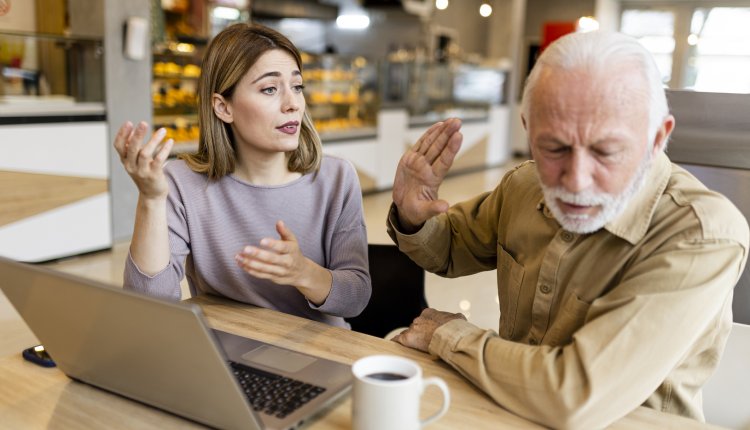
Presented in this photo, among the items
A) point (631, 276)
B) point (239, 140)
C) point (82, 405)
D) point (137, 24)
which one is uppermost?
point (137, 24)

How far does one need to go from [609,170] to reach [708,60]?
12.7 m

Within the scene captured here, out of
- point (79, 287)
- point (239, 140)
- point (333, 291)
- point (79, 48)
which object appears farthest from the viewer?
point (79, 48)

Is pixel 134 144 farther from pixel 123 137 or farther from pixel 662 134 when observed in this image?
pixel 662 134

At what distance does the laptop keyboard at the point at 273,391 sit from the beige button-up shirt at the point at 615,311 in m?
0.25

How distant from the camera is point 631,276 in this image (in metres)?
1.06

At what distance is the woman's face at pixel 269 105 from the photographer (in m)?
1.61

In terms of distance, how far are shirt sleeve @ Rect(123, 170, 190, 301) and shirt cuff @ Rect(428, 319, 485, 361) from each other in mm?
573

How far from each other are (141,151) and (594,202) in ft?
2.49

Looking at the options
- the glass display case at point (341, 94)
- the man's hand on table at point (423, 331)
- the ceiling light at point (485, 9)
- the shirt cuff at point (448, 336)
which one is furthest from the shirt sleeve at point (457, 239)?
the ceiling light at point (485, 9)

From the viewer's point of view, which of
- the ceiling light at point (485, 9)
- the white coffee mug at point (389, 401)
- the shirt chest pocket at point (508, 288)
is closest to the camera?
the white coffee mug at point (389, 401)

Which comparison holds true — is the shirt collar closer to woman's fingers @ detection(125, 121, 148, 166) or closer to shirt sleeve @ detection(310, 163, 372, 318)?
shirt sleeve @ detection(310, 163, 372, 318)

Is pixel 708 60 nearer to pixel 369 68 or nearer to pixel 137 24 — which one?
pixel 369 68

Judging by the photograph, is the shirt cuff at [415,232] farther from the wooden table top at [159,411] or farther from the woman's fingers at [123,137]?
the woman's fingers at [123,137]

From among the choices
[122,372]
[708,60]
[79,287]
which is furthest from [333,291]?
[708,60]
